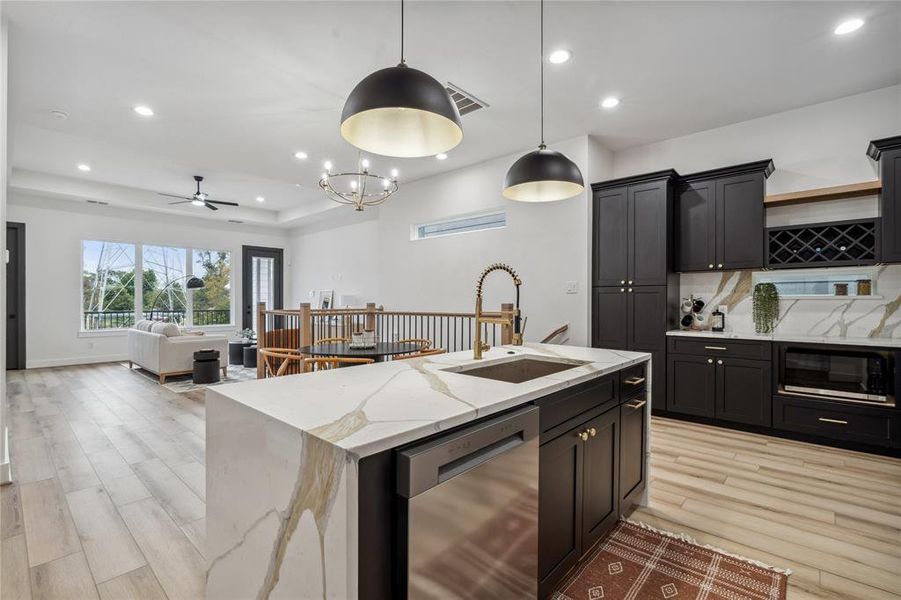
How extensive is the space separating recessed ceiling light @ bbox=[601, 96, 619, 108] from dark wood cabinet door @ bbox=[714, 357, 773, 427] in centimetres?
264

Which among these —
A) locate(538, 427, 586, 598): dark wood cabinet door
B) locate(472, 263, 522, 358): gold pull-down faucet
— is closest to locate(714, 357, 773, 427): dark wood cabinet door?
locate(472, 263, 522, 358): gold pull-down faucet

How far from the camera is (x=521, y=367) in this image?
2.42 metres

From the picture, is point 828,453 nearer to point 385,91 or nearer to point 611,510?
point 611,510

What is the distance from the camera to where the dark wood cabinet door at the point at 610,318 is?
450 centimetres

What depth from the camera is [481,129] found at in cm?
453

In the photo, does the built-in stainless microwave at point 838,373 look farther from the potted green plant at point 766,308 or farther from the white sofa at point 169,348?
the white sofa at point 169,348

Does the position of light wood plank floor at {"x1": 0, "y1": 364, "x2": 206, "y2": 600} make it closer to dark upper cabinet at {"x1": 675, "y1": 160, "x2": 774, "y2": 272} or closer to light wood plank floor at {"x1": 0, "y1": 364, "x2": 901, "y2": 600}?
light wood plank floor at {"x1": 0, "y1": 364, "x2": 901, "y2": 600}

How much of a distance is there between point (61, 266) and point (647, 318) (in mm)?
9541

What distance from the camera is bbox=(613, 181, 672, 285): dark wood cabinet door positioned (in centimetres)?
428

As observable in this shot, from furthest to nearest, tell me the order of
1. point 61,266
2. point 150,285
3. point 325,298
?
1. point 325,298
2. point 150,285
3. point 61,266

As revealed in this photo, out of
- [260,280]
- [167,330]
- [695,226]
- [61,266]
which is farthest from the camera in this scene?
[260,280]

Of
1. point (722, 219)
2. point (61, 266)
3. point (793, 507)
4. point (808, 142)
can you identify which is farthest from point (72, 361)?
point (808, 142)

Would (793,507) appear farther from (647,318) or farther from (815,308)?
(815,308)

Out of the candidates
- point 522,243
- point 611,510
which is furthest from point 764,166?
point 611,510
